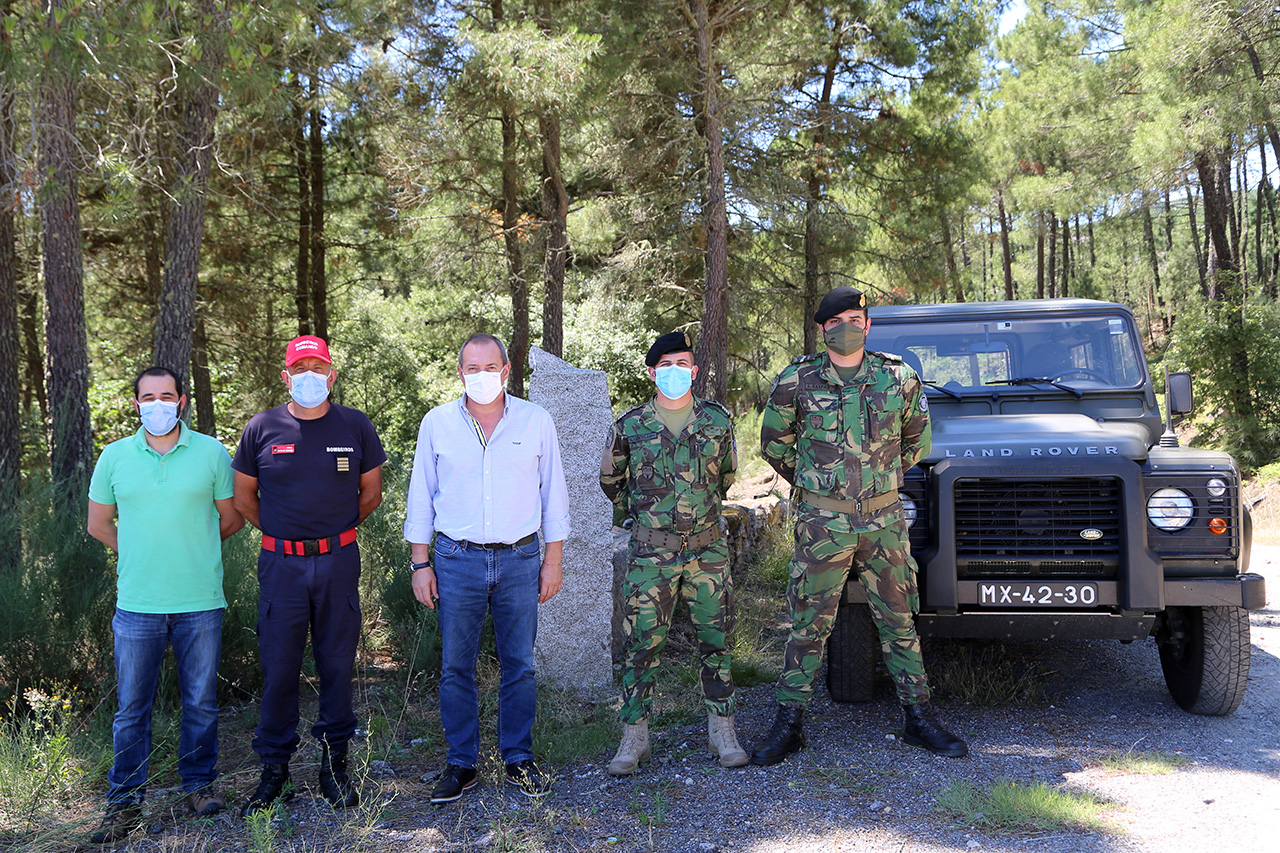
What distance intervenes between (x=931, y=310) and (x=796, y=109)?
8.18 m

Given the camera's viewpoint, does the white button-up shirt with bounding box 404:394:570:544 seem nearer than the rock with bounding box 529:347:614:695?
Yes

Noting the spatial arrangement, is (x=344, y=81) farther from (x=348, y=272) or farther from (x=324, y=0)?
(x=348, y=272)

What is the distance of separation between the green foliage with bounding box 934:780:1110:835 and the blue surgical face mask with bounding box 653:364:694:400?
194 centimetres

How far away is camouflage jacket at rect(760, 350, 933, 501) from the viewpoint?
155 inches

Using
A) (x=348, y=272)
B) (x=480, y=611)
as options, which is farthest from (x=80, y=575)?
(x=348, y=272)

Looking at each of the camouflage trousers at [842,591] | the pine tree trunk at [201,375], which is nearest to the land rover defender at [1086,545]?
the camouflage trousers at [842,591]

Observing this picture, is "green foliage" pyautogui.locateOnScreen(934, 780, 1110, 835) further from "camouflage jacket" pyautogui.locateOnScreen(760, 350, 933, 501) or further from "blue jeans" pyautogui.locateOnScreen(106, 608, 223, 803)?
"blue jeans" pyautogui.locateOnScreen(106, 608, 223, 803)

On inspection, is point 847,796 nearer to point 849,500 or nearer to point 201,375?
point 849,500

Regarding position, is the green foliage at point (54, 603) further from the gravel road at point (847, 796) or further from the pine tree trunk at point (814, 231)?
the pine tree trunk at point (814, 231)

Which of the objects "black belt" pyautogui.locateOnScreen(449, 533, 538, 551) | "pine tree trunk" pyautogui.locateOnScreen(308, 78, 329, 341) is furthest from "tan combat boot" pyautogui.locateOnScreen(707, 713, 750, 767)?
"pine tree trunk" pyautogui.locateOnScreen(308, 78, 329, 341)

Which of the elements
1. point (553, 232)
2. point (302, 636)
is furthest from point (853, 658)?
point (553, 232)

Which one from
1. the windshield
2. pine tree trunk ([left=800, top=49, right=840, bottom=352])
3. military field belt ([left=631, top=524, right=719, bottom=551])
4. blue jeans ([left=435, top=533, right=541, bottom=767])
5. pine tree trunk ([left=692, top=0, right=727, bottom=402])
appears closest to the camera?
blue jeans ([left=435, top=533, right=541, bottom=767])

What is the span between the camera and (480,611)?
3768mm

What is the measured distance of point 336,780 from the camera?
3.74 metres
